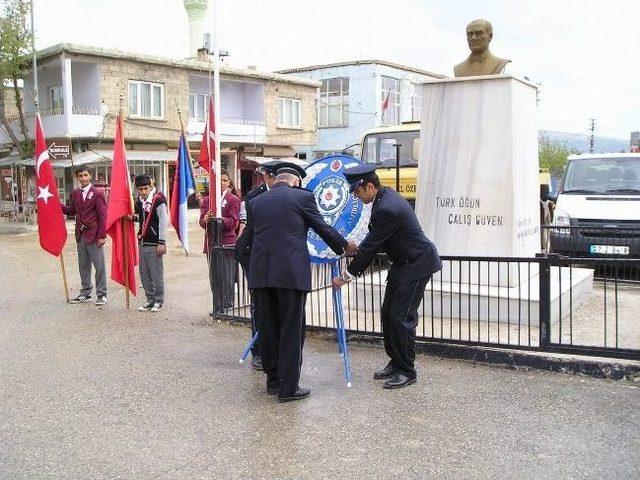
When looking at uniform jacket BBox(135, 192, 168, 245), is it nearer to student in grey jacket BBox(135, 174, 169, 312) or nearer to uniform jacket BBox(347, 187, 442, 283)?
student in grey jacket BBox(135, 174, 169, 312)

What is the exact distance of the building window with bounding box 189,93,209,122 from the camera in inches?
1259

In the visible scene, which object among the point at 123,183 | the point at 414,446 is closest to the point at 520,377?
the point at 414,446

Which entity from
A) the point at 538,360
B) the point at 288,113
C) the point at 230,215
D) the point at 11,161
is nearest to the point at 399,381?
the point at 538,360

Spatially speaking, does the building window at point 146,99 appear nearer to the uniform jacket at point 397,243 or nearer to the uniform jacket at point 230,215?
the uniform jacket at point 230,215

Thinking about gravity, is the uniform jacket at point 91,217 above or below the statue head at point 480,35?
below

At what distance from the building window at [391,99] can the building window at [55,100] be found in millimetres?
18955

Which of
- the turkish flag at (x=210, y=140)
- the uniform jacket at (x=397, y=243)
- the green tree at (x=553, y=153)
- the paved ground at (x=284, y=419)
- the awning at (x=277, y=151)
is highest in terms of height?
the green tree at (x=553, y=153)

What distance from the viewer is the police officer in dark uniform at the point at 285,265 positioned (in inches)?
211

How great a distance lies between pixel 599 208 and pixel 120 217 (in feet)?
24.4

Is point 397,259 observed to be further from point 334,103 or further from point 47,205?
point 334,103

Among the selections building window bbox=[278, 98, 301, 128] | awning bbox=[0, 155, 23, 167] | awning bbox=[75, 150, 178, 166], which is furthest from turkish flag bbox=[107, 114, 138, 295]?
building window bbox=[278, 98, 301, 128]

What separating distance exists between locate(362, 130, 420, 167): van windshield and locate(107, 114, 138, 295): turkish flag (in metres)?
6.63

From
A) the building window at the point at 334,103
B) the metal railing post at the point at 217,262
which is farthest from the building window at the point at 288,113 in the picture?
the metal railing post at the point at 217,262

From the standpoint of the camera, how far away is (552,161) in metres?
51.6
